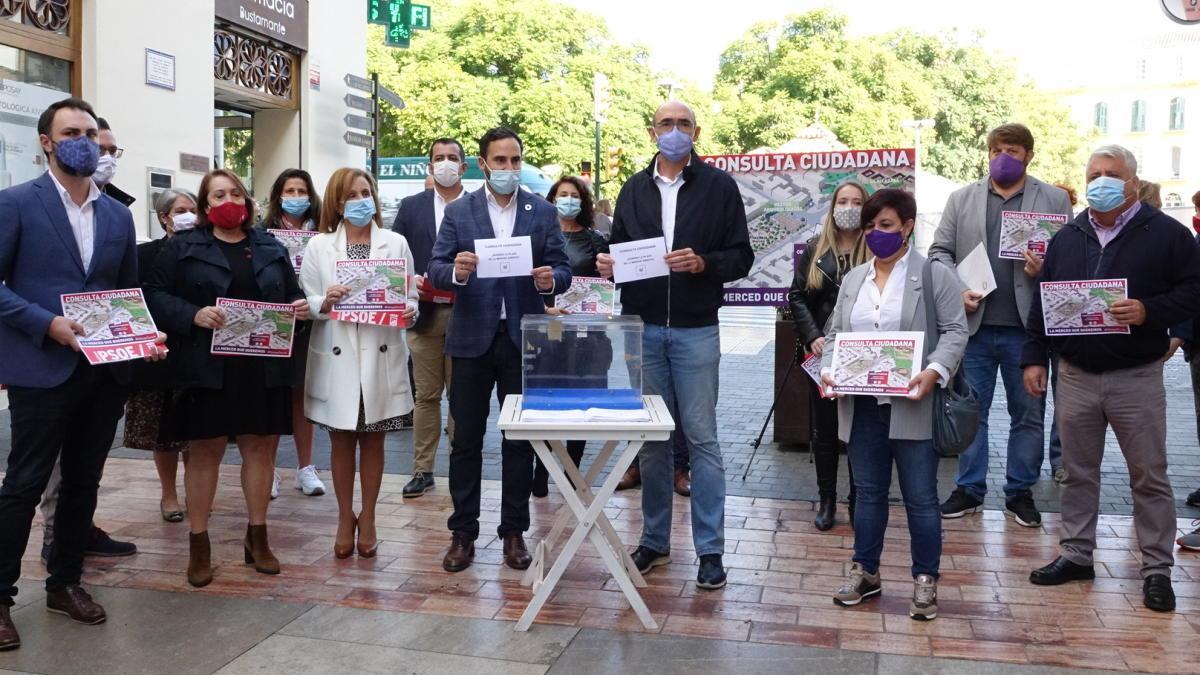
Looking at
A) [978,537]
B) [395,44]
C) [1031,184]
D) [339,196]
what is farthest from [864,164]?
[395,44]

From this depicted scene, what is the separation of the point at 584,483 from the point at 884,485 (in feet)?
4.42

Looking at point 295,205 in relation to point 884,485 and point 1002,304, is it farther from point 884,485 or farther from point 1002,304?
point 1002,304

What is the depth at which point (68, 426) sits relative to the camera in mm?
4547

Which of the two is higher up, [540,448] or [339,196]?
[339,196]

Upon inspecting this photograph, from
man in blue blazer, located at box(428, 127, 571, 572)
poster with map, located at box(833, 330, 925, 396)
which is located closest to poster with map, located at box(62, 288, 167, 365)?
man in blue blazer, located at box(428, 127, 571, 572)

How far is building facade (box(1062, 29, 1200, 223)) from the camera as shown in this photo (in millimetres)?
75125

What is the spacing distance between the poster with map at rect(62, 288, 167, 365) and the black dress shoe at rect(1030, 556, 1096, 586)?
13.4ft

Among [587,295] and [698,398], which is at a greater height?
[587,295]

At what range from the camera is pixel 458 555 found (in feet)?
17.3

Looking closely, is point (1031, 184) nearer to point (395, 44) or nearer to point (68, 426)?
point (68, 426)

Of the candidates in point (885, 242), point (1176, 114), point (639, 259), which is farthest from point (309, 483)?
point (1176, 114)

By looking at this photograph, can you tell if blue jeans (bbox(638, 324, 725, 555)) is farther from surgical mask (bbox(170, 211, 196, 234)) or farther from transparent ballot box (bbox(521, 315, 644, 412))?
surgical mask (bbox(170, 211, 196, 234))

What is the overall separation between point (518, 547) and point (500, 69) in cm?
3424

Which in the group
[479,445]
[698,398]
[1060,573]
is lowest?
[1060,573]
